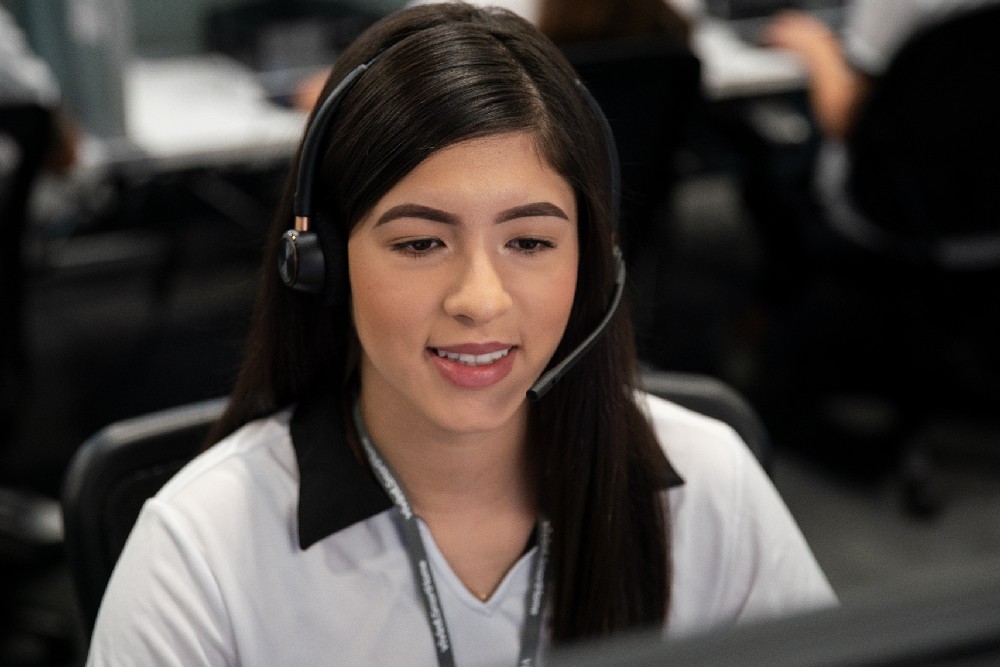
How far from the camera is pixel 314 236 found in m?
0.93

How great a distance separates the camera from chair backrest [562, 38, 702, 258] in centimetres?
210

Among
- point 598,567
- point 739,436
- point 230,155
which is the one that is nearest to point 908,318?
point 230,155

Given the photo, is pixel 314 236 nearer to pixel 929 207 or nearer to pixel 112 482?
pixel 112 482

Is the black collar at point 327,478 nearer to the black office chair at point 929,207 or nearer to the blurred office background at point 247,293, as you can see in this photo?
the blurred office background at point 247,293

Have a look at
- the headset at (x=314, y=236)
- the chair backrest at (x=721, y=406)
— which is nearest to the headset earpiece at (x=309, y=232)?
the headset at (x=314, y=236)

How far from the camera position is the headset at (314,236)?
91 centimetres

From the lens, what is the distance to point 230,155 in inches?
94.3

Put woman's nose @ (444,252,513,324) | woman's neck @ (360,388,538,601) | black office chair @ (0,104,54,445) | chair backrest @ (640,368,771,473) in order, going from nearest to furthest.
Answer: woman's nose @ (444,252,513,324), woman's neck @ (360,388,538,601), chair backrest @ (640,368,771,473), black office chair @ (0,104,54,445)

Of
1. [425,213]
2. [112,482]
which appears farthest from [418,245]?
[112,482]

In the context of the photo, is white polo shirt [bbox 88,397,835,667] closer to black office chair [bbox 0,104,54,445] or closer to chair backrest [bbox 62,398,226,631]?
chair backrest [bbox 62,398,226,631]

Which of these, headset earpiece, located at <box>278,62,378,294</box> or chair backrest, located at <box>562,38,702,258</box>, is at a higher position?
headset earpiece, located at <box>278,62,378,294</box>

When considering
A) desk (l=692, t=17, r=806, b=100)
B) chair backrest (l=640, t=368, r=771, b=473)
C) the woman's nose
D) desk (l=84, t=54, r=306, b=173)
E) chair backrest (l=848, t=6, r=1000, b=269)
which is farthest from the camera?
desk (l=692, t=17, r=806, b=100)

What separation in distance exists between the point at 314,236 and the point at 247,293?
129 cm

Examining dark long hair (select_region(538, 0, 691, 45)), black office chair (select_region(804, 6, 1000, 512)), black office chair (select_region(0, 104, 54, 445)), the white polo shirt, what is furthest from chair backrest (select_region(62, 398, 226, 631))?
black office chair (select_region(804, 6, 1000, 512))
